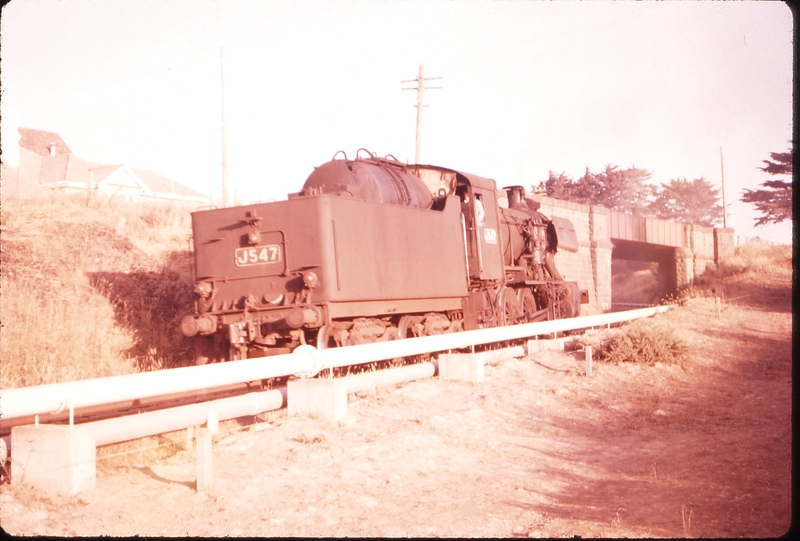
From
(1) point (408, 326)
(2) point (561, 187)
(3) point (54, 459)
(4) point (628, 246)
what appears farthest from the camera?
(2) point (561, 187)

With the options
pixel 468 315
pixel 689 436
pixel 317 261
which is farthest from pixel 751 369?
pixel 317 261

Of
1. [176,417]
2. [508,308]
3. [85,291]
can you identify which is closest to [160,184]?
[85,291]

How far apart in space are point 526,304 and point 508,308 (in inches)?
57.2

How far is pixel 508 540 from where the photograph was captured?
14.9ft

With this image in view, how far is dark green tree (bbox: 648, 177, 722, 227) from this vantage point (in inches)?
3027

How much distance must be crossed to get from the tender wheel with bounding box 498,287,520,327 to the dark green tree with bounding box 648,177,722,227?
213 feet

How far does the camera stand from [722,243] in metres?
41.8

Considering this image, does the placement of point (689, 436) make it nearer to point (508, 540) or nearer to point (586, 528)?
point (586, 528)

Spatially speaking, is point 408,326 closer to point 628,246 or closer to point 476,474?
point 476,474

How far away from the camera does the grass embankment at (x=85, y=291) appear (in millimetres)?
11258

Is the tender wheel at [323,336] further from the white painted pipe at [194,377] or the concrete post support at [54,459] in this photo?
the concrete post support at [54,459]

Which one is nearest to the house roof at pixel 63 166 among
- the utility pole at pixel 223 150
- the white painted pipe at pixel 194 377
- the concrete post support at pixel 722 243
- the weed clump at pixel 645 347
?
the utility pole at pixel 223 150

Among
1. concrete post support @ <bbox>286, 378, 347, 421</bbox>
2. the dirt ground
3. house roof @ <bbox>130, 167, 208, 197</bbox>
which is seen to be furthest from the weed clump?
house roof @ <bbox>130, 167, 208, 197</bbox>

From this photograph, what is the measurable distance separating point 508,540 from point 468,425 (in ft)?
12.0
